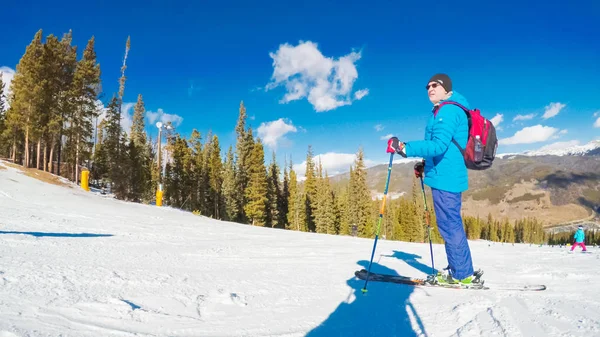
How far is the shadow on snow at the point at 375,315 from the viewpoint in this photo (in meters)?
2.48

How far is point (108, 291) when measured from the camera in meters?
2.97

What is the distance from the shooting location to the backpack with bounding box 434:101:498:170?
4035mm

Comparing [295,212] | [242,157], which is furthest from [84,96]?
[295,212]

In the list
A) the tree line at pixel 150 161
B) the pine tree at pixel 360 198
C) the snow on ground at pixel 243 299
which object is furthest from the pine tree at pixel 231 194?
the snow on ground at pixel 243 299

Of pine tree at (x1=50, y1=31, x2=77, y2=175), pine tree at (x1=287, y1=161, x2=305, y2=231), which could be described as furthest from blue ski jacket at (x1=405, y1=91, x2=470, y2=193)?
pine tree at (x1=287, y1=161, x2=305, y2=231)

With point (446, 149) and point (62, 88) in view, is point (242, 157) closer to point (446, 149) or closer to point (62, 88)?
point (62, 88)

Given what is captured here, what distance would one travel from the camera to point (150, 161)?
58.9m

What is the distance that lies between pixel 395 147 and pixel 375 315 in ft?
6.94

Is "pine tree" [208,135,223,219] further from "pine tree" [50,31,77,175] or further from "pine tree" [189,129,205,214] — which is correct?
"pine tree" [50,31,77,175]

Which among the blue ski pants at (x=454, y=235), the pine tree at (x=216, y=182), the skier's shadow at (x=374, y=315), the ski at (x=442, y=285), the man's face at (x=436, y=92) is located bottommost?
the skier's shadow at (x=374, y=315)

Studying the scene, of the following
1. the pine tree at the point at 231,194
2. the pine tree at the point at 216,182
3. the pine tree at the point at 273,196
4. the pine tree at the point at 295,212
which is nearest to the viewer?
the pine tree at the point at 231,194

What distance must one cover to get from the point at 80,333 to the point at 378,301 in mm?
2552

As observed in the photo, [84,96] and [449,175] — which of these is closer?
[449,175]

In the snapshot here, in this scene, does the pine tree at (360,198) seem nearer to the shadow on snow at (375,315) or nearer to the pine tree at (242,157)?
the pine tree at (242,157)
